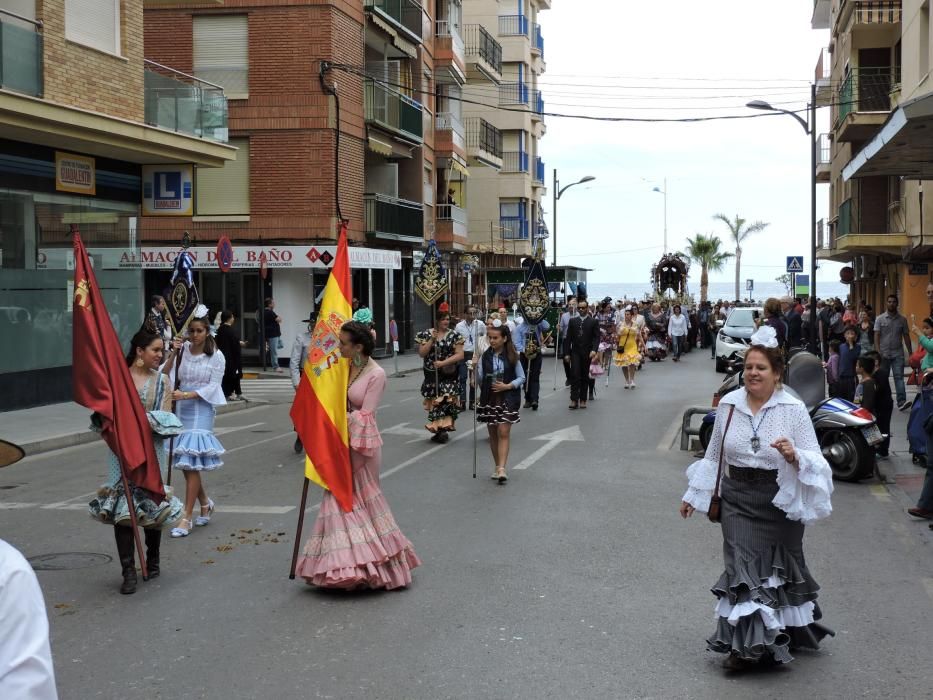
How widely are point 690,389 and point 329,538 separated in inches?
698

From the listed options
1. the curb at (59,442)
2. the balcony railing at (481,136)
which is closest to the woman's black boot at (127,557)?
the curb at (59,442)

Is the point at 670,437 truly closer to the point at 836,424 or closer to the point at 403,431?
the point at 403,431

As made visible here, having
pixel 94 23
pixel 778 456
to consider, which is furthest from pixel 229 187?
pixel 778 456

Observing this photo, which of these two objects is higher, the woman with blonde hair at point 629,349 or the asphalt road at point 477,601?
the woman with blonde hair at point 629,349

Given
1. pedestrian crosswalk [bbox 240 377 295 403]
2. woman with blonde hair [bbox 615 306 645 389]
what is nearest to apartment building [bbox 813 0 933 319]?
woman with blonde hair [bbox 615 306 645 389]

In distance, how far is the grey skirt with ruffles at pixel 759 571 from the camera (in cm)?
539

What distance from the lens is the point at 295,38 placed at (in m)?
30.9

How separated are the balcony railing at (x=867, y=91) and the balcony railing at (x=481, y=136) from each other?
19143 mm

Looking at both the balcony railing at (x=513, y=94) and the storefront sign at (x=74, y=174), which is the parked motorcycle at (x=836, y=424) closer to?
the storefront sign at (x=74, y=174)

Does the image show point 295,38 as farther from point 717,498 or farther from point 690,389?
point 717,498

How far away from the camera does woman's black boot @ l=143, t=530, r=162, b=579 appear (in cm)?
746

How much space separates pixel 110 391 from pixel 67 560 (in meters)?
1.67

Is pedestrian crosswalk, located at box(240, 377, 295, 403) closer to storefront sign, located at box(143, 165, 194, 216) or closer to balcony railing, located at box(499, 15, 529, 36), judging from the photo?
storefront sign, located at box(143, 165, 194, 216)

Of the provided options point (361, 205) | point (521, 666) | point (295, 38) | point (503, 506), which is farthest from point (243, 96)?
point (521, 666)
